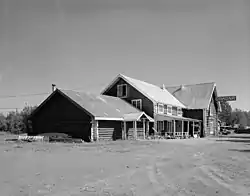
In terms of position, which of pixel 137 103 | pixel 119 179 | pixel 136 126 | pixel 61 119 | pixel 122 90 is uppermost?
pixel 122 90

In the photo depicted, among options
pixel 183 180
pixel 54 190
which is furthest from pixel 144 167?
pixel 54 190

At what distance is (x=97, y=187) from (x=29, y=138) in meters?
21.7

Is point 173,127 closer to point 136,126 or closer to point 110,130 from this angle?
point 136,126

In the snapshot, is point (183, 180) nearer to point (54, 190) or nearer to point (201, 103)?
point (54, 190)

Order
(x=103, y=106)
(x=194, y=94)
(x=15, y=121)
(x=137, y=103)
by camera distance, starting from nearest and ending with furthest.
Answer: (x=103, y=106) → (x=137, y=103) → (x=194, y=94) → (x=15, y=121)

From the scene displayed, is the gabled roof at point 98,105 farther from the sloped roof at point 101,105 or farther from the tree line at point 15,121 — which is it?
the tree line at point 15,121

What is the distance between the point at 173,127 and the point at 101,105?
14.0 metres

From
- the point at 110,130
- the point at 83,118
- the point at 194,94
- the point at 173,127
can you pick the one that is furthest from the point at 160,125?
the point at 83,118

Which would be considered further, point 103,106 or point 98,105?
point 103,106

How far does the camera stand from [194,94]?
171 feet

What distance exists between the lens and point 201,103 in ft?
161

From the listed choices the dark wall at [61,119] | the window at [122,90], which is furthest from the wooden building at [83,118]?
the window at [122,90]

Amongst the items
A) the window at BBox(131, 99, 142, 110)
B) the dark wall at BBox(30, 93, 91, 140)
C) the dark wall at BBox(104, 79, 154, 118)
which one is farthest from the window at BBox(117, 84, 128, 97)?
the dark wall at BBox(30, 93, 91, 140)

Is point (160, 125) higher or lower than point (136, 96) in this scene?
lower
